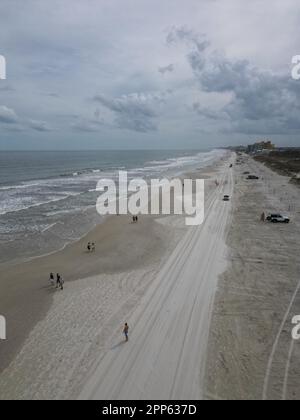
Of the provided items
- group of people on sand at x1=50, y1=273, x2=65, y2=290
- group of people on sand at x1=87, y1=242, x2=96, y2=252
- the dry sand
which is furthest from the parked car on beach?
group of people on sand at x1=50, y1=273, x2=65, y2=290

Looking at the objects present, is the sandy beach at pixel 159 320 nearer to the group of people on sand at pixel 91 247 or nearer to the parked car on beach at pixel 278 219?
the group of people on sand at pixel 91 247

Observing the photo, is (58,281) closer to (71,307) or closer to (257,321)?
(71,307)

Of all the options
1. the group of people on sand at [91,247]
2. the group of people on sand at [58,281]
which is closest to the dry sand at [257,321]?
the group of people on sand at [58,281]

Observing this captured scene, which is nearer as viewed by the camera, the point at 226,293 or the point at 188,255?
the point at 226,293

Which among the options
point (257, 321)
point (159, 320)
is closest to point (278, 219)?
point (257, 321)

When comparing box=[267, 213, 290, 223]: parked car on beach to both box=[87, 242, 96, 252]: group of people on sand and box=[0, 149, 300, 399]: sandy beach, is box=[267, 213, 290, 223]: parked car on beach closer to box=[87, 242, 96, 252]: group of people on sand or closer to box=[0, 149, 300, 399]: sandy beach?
box=[0, 149, 300, 399]: sandy beach

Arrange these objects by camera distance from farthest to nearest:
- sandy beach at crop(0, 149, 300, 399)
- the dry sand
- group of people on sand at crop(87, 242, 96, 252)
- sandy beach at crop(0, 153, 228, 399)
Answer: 1. group of people on sand at crop(87, 242, 96, 252)
2. sandy beach at crop(0, 153, 228, 399)
3. sandy beach at crop(0, 149, 300, 399)
4. the dry sand
